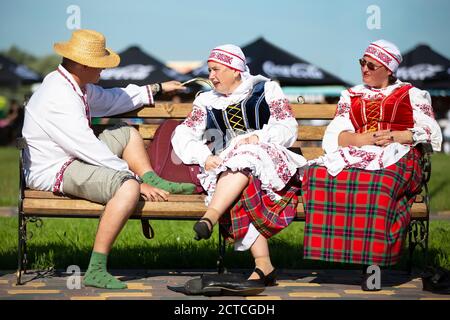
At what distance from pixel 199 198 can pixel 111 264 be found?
115 centimetres

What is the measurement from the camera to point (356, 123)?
22.5 feet

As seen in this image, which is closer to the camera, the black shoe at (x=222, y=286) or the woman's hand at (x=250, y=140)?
the black shoe at (x=222, y=286)

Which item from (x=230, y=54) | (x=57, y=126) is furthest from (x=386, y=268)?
(x=57, y=126)

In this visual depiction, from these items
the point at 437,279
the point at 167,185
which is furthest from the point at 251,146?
the point at 437,279

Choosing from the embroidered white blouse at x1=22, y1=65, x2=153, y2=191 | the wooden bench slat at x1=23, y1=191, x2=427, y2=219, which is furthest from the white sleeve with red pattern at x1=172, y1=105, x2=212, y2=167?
the embroidered white blouse at x1=22, y1=65, x2=153, y2=191

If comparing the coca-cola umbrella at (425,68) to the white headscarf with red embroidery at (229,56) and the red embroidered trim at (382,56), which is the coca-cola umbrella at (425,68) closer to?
the red embroidered trim at (382,56)

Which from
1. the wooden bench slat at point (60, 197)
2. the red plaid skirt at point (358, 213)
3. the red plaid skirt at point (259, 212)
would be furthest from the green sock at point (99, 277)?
the red plaid skirt at point (358, 213)

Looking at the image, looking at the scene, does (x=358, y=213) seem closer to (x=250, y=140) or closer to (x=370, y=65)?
(x=250, y=140)

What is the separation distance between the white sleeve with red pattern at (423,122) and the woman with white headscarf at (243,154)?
79 cm

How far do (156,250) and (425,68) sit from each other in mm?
16049

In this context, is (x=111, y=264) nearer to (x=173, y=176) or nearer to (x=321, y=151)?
(x=173, y=176)

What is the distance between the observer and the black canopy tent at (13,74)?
2819cm

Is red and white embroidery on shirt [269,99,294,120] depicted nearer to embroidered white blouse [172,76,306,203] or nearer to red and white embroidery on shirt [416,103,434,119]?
embroidered white blouse [172,76,306,203]

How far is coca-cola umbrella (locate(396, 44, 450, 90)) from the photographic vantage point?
22750mm
